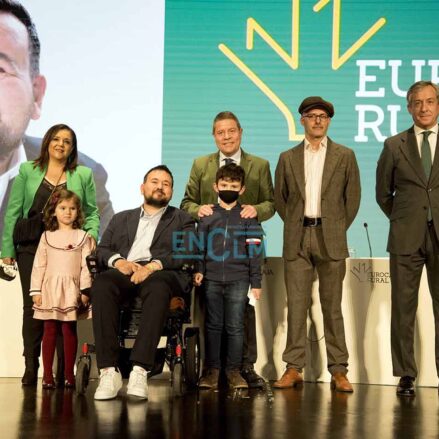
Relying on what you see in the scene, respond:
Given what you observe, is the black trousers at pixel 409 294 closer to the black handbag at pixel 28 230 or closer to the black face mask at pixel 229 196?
the black face mask at pixel 229 196

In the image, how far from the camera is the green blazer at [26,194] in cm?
456

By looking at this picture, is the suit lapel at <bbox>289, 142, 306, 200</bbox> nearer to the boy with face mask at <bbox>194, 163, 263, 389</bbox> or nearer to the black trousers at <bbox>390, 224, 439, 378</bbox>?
the boy with face mask at <bbox>194, 163, 263, 389</bbox>

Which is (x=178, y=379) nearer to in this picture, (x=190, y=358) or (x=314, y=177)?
(x=190, y=358)

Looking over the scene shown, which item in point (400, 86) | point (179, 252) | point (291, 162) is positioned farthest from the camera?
point (400, 86)

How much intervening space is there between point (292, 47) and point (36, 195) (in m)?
2.54

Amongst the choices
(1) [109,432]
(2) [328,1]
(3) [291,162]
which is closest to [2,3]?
(2) [328,1]

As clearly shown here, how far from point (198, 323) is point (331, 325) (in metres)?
0.83

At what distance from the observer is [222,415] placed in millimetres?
3469

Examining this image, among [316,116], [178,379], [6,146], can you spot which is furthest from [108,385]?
[6,146]

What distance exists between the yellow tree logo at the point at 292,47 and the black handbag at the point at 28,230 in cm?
229

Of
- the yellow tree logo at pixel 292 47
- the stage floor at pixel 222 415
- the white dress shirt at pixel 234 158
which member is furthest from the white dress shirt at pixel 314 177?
the yellow tree logo at pixel 292 47

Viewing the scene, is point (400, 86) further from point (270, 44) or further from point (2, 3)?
point (2, 3)

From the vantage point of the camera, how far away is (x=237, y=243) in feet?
14.3

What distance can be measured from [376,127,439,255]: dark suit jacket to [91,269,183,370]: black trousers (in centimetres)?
124
